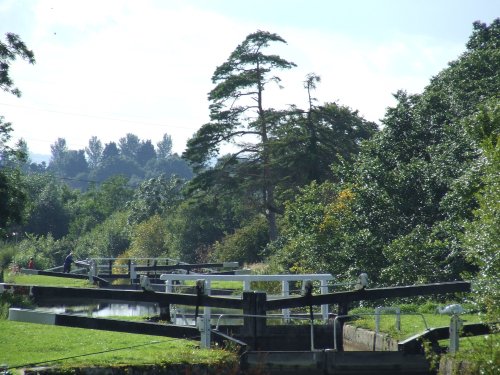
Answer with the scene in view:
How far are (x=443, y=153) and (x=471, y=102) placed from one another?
15.9 feet

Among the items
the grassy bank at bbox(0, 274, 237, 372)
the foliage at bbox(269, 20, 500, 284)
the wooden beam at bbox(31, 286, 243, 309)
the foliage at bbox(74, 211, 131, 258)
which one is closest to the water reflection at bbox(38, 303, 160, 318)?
the grassy bank at bbox(0, 274, 237, 372)

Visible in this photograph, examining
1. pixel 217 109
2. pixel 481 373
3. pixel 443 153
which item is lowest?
pixel 481 373

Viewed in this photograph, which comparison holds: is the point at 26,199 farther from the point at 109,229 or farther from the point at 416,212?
the point at 109,229

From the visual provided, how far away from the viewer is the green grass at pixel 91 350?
14.2 m

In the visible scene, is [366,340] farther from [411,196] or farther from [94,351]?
[411,196]

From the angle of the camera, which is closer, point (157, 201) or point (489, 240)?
point (489, 240)

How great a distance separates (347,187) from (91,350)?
23811 millimetres

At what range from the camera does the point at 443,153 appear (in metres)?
34.3

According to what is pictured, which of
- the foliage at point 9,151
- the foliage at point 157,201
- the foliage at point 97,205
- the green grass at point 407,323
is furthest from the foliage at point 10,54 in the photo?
the foliage at point 97,205

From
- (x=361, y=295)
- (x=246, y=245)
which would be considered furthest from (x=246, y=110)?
(x=361, y=295)

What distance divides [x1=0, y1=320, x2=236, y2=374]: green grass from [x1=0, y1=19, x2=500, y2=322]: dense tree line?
4.96 meters

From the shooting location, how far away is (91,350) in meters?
16.5

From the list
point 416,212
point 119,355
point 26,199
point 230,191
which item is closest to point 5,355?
point 119,355

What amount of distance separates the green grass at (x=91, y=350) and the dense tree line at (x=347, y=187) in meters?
4.96
